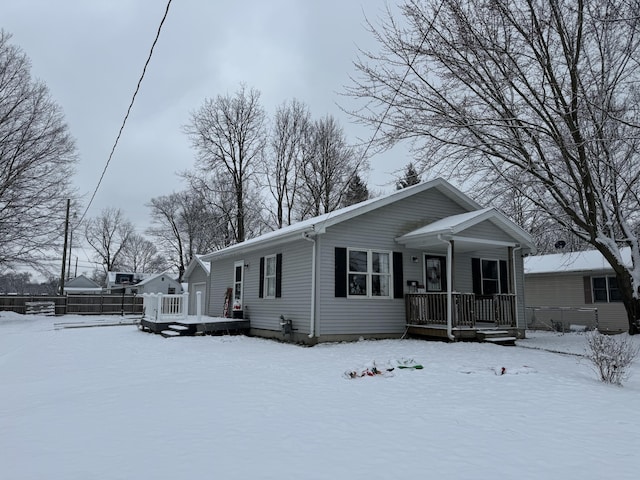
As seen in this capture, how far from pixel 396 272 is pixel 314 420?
25.9ft

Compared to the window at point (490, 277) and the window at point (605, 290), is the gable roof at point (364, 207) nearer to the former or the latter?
the window at point (490, 277)

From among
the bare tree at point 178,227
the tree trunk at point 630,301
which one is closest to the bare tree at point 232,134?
the bare tree at point 178,227

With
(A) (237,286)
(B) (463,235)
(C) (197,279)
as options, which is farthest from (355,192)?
(B) (463,235)

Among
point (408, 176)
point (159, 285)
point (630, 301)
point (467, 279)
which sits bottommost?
point (630, 301)

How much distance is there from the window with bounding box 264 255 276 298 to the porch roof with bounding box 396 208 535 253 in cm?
388

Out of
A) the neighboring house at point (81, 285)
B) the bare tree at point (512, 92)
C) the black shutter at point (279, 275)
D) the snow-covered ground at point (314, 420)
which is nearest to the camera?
the snow-covered ground at point (314, 420)

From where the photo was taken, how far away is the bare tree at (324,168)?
91.2ft

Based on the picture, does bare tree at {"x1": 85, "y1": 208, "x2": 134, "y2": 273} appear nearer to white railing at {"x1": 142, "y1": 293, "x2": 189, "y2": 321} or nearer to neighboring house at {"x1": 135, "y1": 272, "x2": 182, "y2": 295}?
neighboring house at {"x1": 135, "y1": 272, "x2": 182, "y2": 295}

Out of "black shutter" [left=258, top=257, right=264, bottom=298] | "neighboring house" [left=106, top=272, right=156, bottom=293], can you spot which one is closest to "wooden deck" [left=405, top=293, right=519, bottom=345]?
"black shutter" [left=258, top=257, right=264, bottom=298]

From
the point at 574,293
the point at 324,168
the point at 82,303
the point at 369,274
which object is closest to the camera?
the point at 369,274

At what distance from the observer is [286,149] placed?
96.3ft

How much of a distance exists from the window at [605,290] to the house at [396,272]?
20.1ft

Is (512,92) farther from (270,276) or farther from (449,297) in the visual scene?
(270,276)

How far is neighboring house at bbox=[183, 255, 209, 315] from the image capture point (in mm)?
19850
